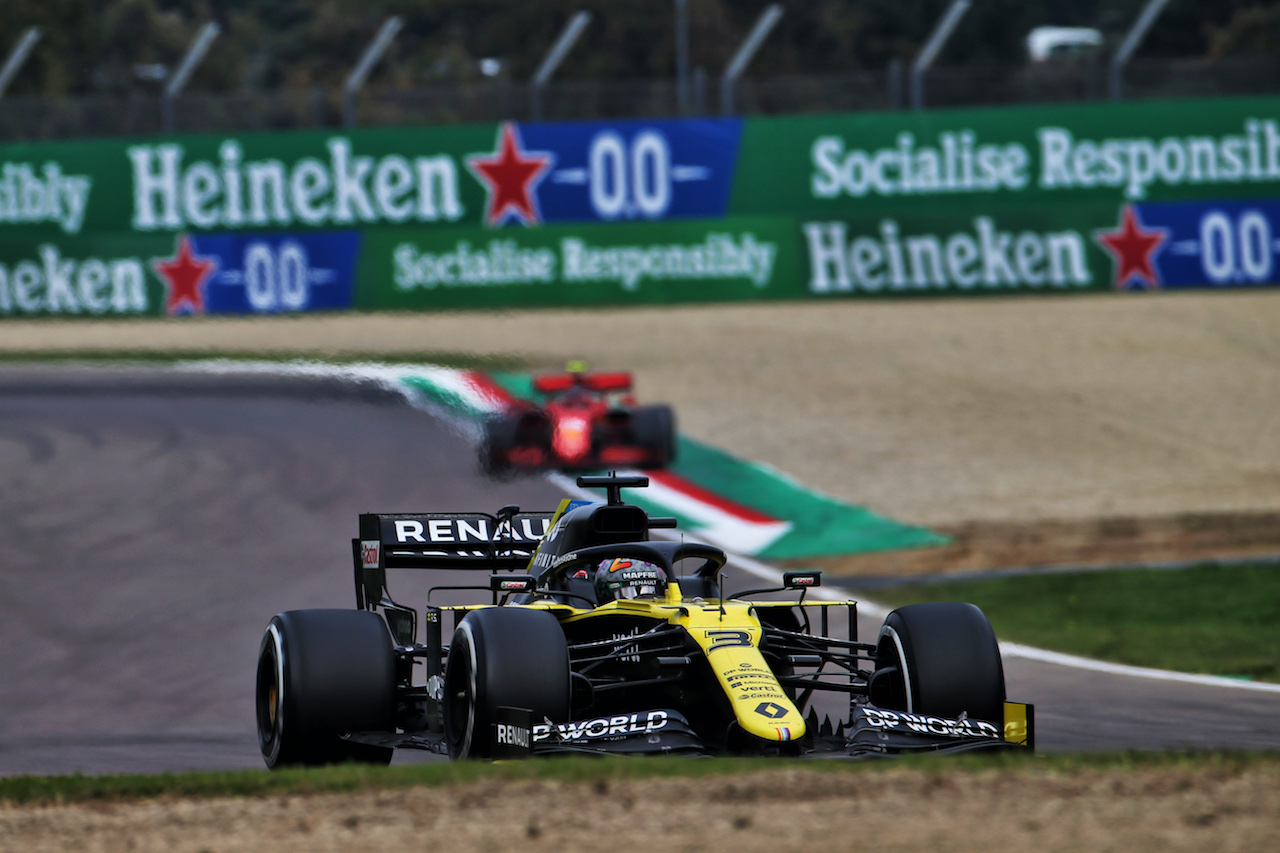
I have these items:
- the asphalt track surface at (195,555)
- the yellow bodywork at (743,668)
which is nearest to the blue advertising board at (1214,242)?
the asphalt track surface at (195,555)

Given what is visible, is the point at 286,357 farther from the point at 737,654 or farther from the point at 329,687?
the point at 737,654

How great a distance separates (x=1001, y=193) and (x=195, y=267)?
41.5ft

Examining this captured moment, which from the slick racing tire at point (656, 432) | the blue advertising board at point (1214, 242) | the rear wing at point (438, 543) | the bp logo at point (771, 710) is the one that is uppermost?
the blue advertising board at point (1214, 242)

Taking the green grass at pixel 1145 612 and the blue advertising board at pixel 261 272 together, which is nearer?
the green grass at pixel 1145 612

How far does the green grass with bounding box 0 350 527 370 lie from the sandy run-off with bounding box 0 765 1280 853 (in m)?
18.1

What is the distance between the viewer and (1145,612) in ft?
45.3

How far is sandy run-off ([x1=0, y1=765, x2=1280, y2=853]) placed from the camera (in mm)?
5562

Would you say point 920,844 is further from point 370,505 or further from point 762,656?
point 370,505

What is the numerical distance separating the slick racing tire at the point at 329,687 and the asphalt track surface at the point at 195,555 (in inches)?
38.0

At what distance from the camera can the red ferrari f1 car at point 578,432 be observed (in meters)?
18.0

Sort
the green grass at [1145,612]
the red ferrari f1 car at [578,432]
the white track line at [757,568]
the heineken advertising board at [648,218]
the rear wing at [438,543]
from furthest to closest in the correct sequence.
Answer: the heineken advertising board at [648,218], the red ferrari f1 car at [578,432], the green grass at [1145,612], the white track line at [757,568], the rear wing at [438,543]

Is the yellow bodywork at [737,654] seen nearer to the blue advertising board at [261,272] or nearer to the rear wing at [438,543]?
the rear wing at [438,543]

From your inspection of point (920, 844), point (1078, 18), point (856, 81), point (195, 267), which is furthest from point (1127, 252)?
point (1078, 18)

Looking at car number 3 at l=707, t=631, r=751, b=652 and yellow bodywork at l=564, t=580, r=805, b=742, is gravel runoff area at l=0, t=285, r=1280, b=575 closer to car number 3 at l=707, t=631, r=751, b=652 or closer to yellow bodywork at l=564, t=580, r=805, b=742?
yellow bodywork at l=564, t=580, r=805, b=742
